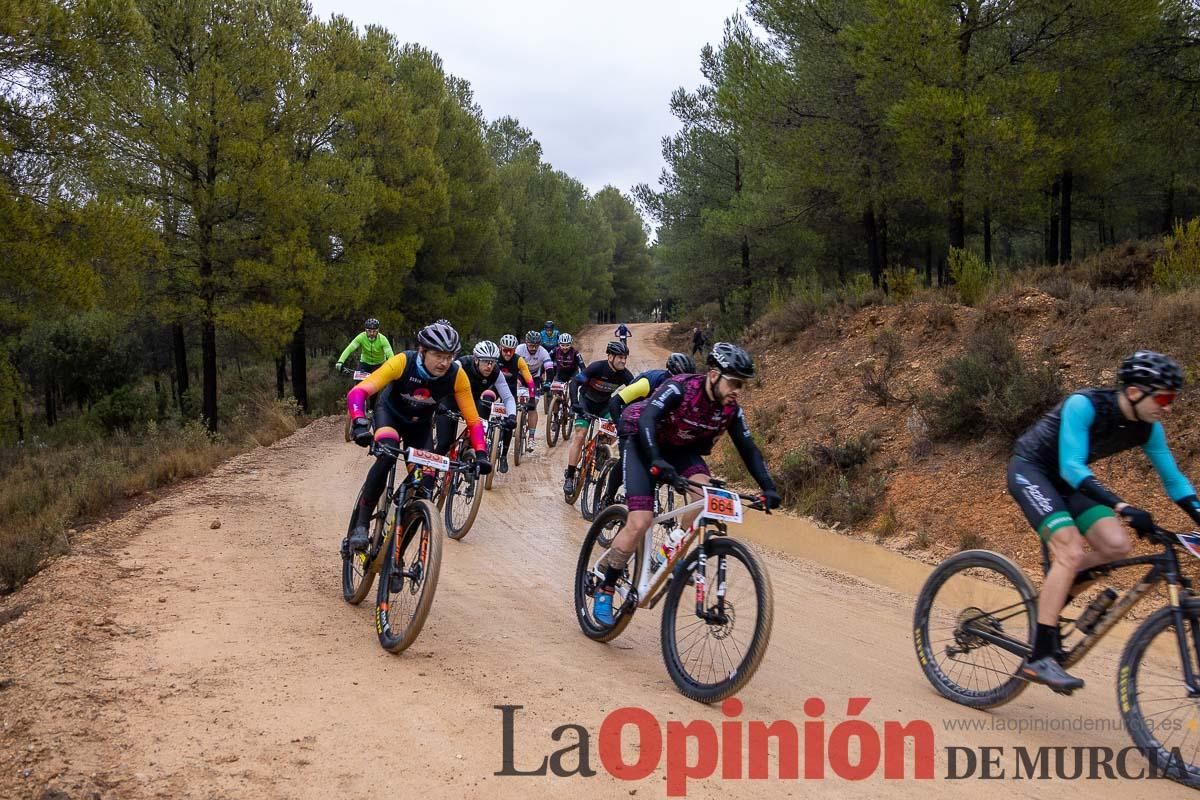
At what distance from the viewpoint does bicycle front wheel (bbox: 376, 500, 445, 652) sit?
532cm

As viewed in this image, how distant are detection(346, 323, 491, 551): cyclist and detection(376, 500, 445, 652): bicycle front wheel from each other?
438mm

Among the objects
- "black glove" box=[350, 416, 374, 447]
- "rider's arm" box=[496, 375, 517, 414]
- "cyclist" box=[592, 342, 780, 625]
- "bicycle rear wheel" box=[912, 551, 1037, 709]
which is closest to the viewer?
"bicycle rear wheel" box=[912, 551, 1037, 709]

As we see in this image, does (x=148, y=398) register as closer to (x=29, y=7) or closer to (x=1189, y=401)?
(x=29, y=7)

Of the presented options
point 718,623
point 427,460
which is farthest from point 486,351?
point 718,623

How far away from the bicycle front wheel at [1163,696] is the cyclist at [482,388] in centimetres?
657

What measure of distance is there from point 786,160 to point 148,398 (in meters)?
27.5

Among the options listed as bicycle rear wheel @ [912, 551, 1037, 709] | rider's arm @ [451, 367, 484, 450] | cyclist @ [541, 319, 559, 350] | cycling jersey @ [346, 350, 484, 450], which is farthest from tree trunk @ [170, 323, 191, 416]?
bicycle rear wheel @ [912, 551, 1037, 709]

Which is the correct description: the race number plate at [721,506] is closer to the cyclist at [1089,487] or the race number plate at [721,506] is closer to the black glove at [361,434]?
the cyclist at [1089,487]

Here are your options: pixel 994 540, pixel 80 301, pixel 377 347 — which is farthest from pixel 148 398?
pixel 994 540

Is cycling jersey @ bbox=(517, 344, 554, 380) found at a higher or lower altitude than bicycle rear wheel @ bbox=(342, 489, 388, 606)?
higher

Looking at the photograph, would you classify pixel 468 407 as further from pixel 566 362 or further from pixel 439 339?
pixel 566 362

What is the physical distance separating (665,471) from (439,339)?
2.21 m

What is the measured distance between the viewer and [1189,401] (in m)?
9.72

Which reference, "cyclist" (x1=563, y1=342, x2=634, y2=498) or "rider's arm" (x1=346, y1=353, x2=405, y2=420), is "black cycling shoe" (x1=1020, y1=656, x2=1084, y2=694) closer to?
"rider's arm" (x1=346, y1=353, x2=405, y2=420)
